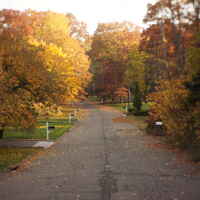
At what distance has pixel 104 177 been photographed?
7.98m

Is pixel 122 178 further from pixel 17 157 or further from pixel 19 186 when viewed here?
pixel 17 157

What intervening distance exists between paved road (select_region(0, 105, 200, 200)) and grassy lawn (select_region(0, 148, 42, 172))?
2.38ft

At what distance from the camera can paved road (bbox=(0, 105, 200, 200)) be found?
652 centimetres

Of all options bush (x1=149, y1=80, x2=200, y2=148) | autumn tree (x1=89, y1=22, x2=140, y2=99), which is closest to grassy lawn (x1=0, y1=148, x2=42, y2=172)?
bush (x1=149, y1=80, x2=200, y2=148)

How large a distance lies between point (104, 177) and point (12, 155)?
4815 mm

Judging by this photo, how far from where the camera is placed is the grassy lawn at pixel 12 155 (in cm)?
964

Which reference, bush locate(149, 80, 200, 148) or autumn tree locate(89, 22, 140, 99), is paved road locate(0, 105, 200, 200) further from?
autumn tree locate(89, 22, 140, 99)

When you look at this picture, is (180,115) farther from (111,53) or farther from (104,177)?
(111,53)

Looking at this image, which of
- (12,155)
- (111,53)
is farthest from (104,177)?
(111,53)

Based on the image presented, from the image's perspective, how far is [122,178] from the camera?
25.8 feet

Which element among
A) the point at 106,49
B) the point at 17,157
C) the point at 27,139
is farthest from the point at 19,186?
the point at 106,49

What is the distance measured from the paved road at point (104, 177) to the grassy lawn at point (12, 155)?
73cm

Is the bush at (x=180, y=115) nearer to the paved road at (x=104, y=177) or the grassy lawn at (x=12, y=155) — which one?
the paved road at (x=104, y=177)

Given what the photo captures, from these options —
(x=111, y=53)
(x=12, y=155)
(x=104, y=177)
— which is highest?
(x=111, y=53)
